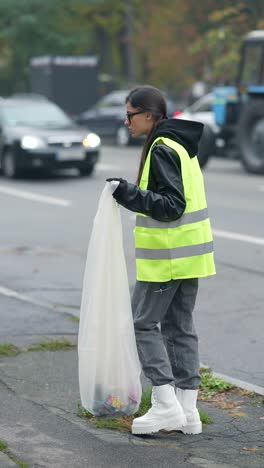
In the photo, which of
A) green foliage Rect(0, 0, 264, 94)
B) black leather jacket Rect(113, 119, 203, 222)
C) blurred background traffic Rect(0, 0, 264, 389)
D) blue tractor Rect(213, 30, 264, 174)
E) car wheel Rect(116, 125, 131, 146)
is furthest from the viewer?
green foliage Rect(0, 0, 264, 94)

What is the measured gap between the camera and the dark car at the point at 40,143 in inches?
764

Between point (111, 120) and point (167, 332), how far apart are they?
84.6ft

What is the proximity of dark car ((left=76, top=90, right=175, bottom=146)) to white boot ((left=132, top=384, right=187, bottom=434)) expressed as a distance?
81.2 ft

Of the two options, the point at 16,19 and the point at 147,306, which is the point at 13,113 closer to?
the point at 147,306

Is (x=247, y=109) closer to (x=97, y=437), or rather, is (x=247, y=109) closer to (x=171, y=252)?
(x=171, y=252)

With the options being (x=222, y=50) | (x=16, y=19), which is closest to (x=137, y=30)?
(x=16, y=19)

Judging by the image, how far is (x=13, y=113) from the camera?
20.5 metres

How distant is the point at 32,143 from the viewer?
19391mm

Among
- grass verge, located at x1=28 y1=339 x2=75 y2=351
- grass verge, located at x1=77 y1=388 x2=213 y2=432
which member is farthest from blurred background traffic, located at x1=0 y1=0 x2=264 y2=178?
grass verge, located at x1=77 y1=388 x2=213 y2=432

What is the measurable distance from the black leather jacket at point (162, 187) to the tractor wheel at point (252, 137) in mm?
15513

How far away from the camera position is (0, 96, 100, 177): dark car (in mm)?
19406

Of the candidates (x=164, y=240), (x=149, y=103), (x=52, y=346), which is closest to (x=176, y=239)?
(x=164, y=240)

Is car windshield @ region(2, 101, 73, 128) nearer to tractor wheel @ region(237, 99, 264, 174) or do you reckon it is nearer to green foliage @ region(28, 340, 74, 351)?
tractor wheel @ region(237, 99, 264, 174)

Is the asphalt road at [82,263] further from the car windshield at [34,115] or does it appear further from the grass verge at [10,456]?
the grass verge at [10,456]
